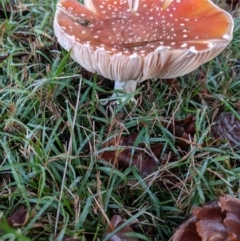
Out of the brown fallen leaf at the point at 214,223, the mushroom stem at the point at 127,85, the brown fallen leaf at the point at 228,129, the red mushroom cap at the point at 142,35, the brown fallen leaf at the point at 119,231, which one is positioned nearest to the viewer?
the brown fallen leaf at the point at 214,223

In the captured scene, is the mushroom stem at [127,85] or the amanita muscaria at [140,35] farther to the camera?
the mushroom stem at [127,85]

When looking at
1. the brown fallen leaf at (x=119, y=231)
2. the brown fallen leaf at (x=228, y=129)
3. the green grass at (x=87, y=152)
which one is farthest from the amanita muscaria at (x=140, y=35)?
the brown fallen leaf at (x=119, y=231)

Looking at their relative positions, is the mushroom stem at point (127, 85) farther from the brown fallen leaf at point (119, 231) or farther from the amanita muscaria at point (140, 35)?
the brown fallen leaf at point (119, 231)

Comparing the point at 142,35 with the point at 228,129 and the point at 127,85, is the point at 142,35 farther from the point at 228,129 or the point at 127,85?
the point at 228,129

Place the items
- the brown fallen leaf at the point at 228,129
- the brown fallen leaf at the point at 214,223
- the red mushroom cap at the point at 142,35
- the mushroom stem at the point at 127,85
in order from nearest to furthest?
the brown fallen leaf at the point at 214,223 < the red mushroom cap at the point at 142,35 < the brown fallen leaf at the point at 228,129 < the mushroom stem at the point at 127,85

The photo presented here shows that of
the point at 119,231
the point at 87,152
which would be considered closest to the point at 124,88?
the point at 87,152

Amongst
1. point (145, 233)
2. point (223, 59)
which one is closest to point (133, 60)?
point (145, 233)
